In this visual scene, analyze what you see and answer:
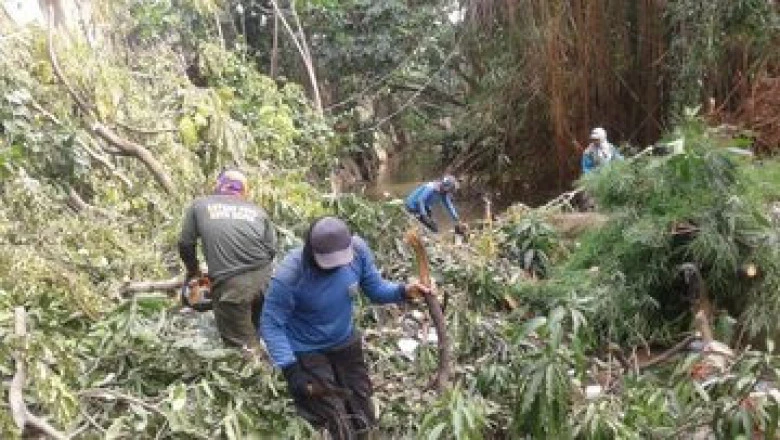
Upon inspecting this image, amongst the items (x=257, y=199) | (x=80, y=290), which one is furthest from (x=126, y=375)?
(x=257, y=199)

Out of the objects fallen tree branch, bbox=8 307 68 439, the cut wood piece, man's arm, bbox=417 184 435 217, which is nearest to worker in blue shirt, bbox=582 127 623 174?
the cut wood piece

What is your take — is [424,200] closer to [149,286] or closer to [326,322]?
[149,286]

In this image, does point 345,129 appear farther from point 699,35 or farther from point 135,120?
point 135,120

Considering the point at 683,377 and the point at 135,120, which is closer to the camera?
the point at 683,377

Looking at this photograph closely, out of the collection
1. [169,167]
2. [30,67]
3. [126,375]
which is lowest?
[126,375]

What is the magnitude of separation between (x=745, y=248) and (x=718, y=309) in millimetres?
492

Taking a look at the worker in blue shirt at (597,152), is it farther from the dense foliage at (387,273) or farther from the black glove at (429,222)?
the black glove at (429,222)

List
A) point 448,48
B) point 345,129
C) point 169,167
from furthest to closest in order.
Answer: point 345,129 → point 448,48 → point 169,167

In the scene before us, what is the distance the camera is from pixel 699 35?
9.67 m

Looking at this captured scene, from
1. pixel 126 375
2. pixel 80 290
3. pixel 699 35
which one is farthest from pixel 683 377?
pixel 699 35

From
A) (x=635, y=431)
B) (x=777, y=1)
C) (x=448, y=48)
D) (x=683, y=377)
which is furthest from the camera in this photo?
(x=448, y=48)

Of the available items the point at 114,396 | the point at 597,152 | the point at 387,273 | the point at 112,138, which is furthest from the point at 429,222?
the point at 114,396

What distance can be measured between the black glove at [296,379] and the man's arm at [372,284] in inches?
18.4

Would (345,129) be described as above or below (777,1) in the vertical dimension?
below
